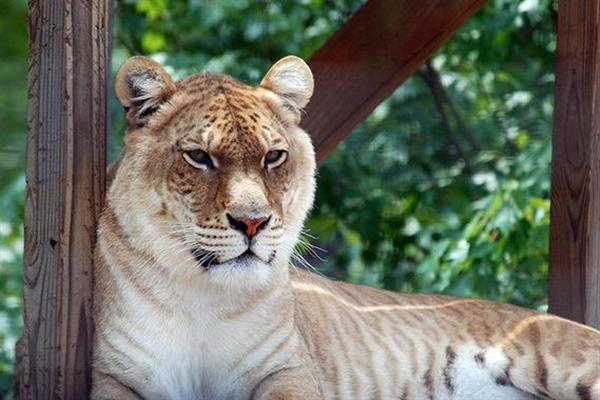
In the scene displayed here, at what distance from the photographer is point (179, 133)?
3.74 metres

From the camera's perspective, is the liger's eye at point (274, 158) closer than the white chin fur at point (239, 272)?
No

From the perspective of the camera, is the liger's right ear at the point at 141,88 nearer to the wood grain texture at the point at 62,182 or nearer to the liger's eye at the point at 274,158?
the wood grain texture at the point at 62,182

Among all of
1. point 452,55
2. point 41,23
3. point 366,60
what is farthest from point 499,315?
point 452,55

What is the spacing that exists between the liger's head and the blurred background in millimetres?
2824

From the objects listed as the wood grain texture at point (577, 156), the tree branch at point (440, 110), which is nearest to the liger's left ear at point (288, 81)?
the wood grain texture at point (577, 156)

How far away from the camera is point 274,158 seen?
380cm

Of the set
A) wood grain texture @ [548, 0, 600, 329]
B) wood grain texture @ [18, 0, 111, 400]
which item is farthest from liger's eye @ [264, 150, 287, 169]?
wood grain texture @ [548, 0, 600, 329]

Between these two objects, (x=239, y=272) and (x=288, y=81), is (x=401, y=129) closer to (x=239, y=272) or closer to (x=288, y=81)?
(x=288, y=81)

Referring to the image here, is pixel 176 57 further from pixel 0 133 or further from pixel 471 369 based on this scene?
pixel 471 369

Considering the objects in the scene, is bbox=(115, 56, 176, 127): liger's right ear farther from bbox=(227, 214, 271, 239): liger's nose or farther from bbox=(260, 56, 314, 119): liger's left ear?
bbox=(227, 214, 271, 239): liger's nose

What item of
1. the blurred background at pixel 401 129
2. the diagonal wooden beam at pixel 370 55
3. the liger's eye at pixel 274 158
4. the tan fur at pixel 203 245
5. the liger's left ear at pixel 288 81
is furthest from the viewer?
the blurred background at pixel 401 129

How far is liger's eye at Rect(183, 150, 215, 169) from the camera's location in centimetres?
368

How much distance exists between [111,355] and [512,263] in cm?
341

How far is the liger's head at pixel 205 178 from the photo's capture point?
11.8 ft
